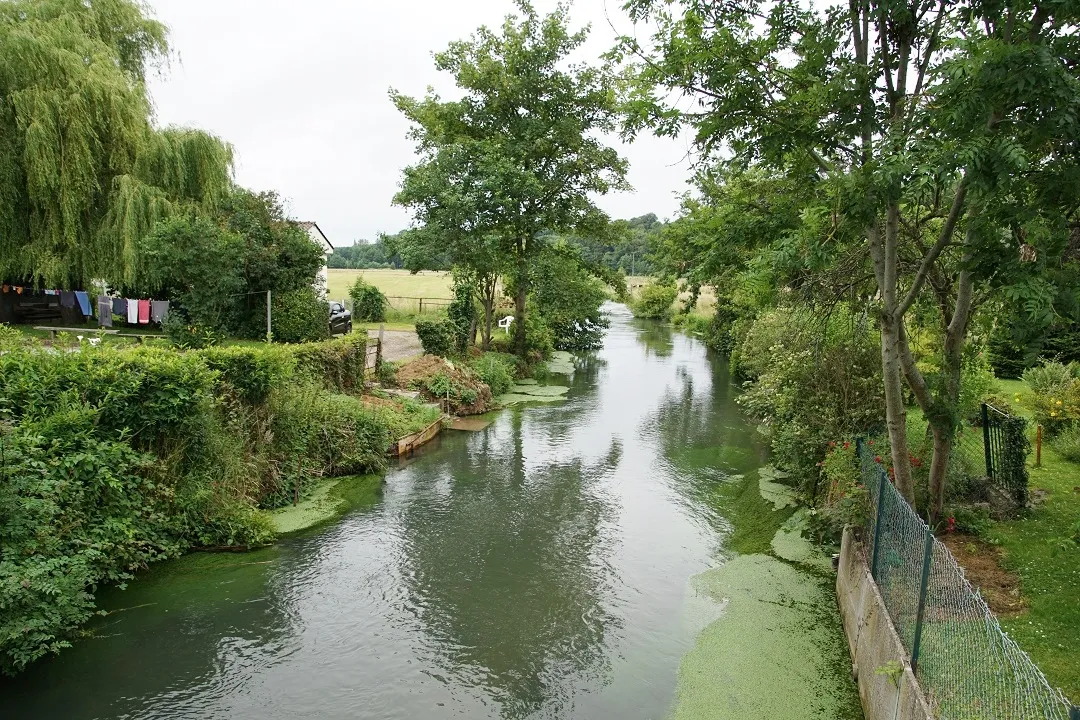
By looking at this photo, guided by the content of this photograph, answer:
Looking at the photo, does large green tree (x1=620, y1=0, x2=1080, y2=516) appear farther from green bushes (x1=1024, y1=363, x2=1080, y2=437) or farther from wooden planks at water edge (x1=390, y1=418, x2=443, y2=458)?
wooden planks at water edge (x1=390, y1=418, x2=443, y2=458)

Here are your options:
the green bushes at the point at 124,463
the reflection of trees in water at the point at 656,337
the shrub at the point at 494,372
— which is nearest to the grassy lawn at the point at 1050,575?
the green bushes at the point at 124,463

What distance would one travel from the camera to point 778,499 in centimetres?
1231

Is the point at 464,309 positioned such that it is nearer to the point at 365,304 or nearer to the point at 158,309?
the point at 158,309

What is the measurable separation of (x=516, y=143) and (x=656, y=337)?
24.3 m

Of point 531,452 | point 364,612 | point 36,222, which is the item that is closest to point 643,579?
point 364,612

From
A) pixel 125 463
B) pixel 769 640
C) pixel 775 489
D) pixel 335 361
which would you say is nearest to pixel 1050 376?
pixel 775 489

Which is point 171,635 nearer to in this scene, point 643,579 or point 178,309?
point 643,579

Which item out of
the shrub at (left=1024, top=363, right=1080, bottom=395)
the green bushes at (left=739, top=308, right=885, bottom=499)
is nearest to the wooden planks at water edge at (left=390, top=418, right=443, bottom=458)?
the green bushes at (left=739, top=308, right=885, bottom=499)

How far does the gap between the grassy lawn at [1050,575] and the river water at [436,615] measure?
74.5 inches

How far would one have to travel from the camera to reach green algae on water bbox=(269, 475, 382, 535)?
10686 mm

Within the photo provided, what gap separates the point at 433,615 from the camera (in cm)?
811

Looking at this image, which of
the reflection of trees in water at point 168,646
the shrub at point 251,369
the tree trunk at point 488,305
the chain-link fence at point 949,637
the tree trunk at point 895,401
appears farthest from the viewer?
the tree trunk at point 488,305

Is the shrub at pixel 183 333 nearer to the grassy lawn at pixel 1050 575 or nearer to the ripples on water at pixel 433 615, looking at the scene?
the ripples on water at pixel 433 615

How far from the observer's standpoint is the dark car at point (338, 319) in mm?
25972
